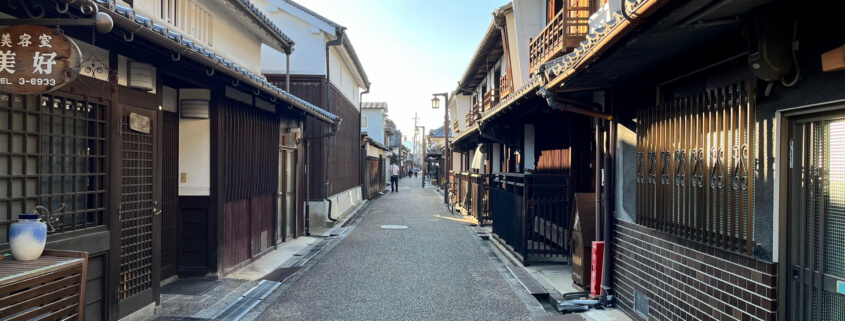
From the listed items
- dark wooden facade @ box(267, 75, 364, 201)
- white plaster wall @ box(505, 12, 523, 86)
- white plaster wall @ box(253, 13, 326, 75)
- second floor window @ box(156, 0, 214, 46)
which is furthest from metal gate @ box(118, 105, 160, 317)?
white plaster wall @ box(505, 12, 523, 86)

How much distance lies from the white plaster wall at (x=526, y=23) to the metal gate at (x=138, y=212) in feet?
32.6

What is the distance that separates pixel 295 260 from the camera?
9.72m

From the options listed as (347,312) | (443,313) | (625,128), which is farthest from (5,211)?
(625,128)

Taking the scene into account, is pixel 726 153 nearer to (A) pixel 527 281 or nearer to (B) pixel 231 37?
(A) pixel 527 281

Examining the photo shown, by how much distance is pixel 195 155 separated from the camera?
762 cm

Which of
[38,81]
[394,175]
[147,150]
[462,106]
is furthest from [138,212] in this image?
[394,175]

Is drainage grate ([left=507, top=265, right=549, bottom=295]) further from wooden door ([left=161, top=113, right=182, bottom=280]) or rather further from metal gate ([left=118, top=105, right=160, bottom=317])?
wooden door ([left=161, top=113, right=182, bottom=280])

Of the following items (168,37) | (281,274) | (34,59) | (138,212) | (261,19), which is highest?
(261,19)

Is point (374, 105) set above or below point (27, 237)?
above

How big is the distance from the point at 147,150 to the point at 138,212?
757 mm

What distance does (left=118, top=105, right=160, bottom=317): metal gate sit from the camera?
5359mm

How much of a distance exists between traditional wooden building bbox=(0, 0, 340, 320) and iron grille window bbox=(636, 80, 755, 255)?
500 centimetres

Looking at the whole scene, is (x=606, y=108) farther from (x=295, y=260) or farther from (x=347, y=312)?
(x=295, y=260)

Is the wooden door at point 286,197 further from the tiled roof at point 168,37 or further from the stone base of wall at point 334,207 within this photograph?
the tiled roof at point 168,37
